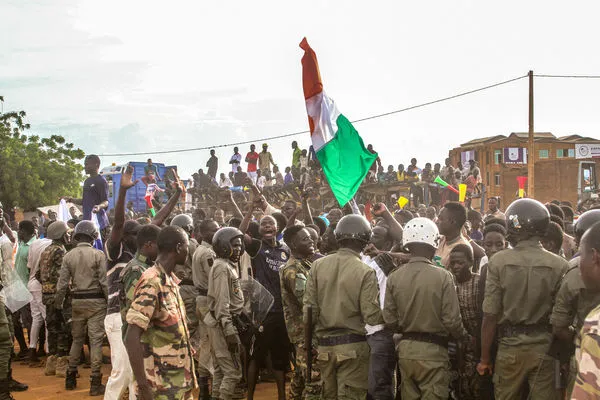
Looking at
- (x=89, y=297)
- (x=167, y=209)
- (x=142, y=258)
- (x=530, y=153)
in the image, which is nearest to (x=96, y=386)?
(x=89, y=297)

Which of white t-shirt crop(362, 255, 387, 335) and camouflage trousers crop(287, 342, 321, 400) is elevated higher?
white t-shirt crop(362, 255, 387, 335)

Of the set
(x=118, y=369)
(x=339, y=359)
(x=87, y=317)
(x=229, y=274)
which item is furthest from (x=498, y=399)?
(x=87, y=317)

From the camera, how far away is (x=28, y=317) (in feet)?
38.9

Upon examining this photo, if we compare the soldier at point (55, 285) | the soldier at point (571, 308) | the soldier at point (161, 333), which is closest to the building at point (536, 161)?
the soldier at point (55, 285)

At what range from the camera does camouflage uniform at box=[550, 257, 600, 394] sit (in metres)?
4.56

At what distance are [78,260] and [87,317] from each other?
78cm

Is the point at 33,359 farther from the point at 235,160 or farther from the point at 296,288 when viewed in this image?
the point at 235,160

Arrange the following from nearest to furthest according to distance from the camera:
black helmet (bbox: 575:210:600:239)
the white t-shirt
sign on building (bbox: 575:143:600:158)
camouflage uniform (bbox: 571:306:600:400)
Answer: camouflage uniform (bbox: 571:306:600:400) < black helmet (bbox: 575:210:600:239) < the white t-shirt < sign on building (bbox: 575:143:600:158)

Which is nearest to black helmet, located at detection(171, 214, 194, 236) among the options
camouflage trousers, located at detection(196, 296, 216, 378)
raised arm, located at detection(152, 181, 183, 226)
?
raised arm, located at detection(152, 181, 183, 226)

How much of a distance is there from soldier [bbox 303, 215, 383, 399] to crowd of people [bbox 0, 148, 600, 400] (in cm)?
1

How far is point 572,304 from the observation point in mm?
4629

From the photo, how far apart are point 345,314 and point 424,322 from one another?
72 cm

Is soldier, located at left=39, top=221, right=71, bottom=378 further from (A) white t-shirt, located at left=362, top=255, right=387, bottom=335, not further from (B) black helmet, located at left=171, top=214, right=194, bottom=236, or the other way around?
(A) white t-shirt, located at left=362, top=255, right=387, bottom=335

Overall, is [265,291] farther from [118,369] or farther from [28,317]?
[28,317]
